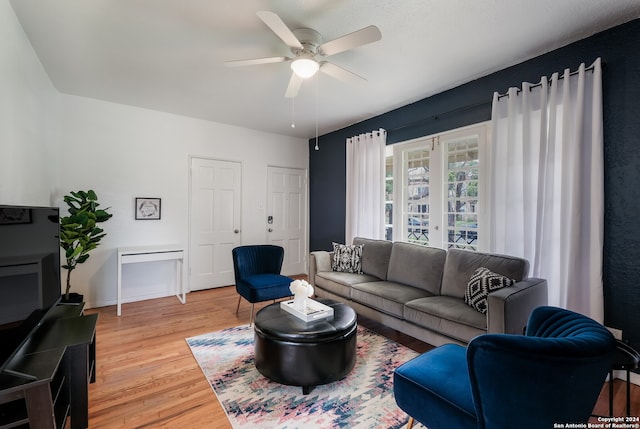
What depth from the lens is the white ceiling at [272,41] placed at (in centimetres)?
200

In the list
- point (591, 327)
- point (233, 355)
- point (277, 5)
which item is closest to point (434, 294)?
point (591, 327)

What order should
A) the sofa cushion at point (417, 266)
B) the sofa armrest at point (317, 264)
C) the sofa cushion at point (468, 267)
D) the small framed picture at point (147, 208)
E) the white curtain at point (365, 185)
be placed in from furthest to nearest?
the white curtain at point (365, 185) < the small framed picture at point (147, 208) < the sofa armrest at point (317, 264) < the sofa cushion at point (417, 266) < the sofa cushion at point (468, 267)

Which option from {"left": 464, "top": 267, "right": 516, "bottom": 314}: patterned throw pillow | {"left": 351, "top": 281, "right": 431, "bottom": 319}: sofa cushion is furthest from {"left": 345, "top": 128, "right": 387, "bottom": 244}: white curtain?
{"left": 464, "top": 267, "right": 516, "bottom": 314}: patterned throw pillow

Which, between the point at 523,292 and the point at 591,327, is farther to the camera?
the point at 523,292

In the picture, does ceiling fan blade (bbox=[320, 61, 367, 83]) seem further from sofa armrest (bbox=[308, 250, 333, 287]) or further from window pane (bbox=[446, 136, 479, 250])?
sofa armrest (bbox=[308, 250, 333, 287])

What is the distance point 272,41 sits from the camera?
240 centimetres

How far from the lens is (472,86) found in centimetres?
314

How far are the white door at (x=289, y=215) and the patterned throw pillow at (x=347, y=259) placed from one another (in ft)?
5.96

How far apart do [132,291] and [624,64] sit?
5.64m

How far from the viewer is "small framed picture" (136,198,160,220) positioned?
13.3ft

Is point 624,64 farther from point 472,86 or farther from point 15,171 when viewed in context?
point 15,171

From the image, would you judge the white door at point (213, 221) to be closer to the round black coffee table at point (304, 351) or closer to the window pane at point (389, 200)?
the window pane at point (389, 200)

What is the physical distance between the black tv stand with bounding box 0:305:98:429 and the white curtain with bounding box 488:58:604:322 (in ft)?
10.9

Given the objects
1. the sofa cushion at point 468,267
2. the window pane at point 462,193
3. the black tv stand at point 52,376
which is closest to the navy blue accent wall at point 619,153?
the sofa cushion at point 468,267
